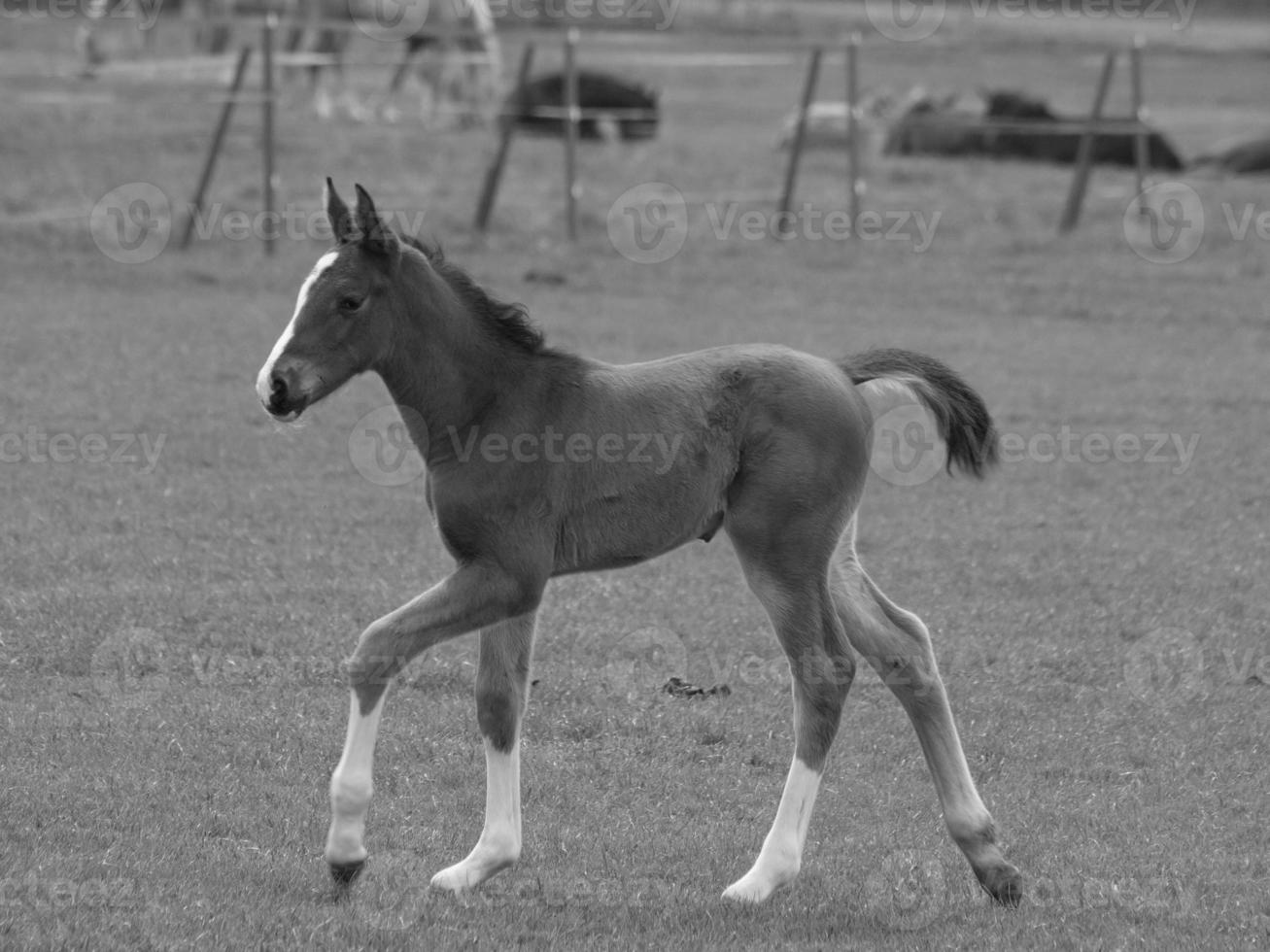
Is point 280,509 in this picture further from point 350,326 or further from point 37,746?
point 350,326

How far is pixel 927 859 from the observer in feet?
18.0

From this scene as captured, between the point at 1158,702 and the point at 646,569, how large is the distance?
8.86 feet

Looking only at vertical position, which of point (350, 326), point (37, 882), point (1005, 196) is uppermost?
point (350, 326)

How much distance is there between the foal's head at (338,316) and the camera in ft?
15.5

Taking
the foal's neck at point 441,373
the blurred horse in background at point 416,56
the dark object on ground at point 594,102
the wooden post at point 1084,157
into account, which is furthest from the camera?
the dark object on ground at point 594,102

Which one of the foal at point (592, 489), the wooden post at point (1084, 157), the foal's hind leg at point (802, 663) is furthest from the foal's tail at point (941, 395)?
the wooden post at point (1084, 157)

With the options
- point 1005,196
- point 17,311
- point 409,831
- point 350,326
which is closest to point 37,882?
point 409,831

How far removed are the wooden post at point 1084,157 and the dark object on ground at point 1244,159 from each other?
18.0 ft

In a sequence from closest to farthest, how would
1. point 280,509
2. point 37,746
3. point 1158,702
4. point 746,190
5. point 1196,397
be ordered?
1. point 37,746
2. point 1158,702
3. point 280,509
4. point 1196,397
5. point 746,190

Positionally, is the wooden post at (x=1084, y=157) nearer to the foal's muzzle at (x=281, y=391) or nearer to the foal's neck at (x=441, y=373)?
the foal's neck at (x=441, y=373)

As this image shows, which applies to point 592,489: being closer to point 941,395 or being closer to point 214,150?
point 941,395

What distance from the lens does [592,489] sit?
16.7ft

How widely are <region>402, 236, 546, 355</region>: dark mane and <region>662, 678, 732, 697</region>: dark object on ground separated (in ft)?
7.09

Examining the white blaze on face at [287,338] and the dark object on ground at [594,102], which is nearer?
the white blaze on face at [287,338]
